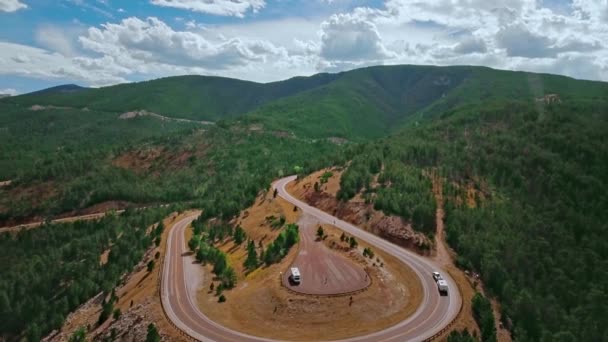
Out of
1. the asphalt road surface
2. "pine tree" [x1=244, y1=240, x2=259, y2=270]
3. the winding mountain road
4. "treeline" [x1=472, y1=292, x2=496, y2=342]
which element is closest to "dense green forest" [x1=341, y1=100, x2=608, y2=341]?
"treeline" [x1=472, y1=292, x2=496, y2=342]

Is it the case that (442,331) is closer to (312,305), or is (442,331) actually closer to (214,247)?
(312,305)

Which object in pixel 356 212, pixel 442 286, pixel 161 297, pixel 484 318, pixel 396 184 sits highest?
pixel 396 184

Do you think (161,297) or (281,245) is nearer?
(161,297)

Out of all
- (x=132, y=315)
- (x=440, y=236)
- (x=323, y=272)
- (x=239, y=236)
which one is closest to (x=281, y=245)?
(x=323, y=272)

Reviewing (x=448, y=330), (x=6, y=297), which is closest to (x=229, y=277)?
(x=448, y=330)

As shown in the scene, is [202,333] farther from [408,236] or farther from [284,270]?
[408,236]

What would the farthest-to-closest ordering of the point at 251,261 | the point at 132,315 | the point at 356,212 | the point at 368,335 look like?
the point at 356,212
the point at 251,261
the point at 132,315
the point at 368,335
